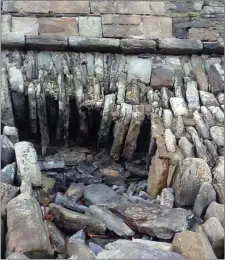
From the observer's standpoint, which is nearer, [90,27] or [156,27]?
[90,27]

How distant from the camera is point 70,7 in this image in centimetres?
752

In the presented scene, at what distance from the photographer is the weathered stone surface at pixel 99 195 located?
5.02 meters

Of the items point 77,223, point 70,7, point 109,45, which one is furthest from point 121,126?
point 70,7

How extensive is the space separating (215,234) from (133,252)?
0.65 m

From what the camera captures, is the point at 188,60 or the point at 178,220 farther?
the point at 188,60

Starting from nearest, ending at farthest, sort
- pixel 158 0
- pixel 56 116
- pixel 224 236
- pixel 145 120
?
pixel 224 236 < pixel 145 120 < pixel 56 116 < pixel 158 0

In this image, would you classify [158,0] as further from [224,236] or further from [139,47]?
[224,236]

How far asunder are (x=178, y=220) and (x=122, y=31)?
3531mm

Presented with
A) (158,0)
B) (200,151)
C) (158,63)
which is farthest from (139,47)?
(200,151)

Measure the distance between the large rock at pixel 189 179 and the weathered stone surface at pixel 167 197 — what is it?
45mm

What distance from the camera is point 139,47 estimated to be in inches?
273

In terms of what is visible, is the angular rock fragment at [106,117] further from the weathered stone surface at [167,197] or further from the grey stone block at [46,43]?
the weathered stone surface at [167,197]

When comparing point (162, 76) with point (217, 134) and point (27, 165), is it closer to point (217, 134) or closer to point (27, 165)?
point (217, 134)

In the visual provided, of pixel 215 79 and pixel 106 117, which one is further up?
pixel 215 79
